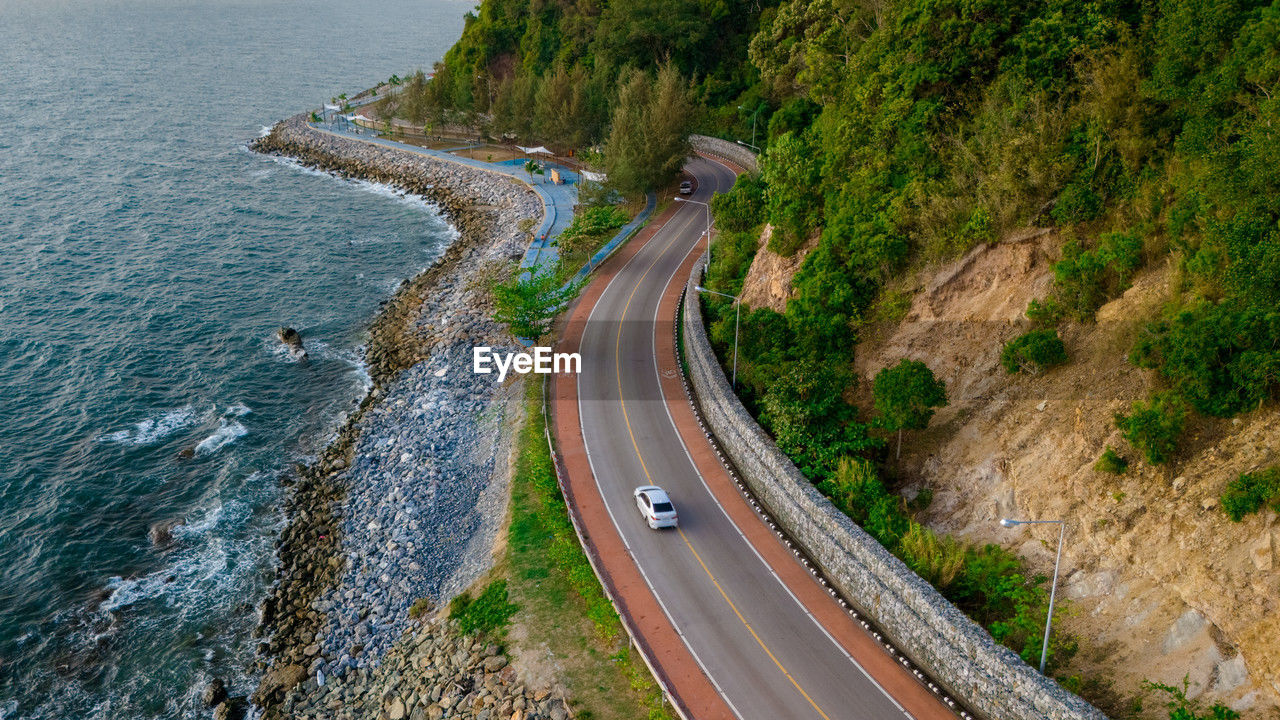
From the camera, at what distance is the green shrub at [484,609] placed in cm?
3450

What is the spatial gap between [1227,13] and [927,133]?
15.4m

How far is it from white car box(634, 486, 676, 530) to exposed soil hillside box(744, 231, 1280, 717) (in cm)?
1171

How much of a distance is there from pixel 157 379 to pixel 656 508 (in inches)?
1705

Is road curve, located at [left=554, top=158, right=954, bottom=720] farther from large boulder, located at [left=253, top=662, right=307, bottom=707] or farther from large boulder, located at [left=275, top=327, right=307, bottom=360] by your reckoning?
large boulder, located at [left=275, top=327, right=307, bottom=360]

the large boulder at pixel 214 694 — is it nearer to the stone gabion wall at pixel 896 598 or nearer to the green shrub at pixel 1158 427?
the stone gabion wall at pixel 896 598

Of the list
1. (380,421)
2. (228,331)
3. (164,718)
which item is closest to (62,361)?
(228,331)

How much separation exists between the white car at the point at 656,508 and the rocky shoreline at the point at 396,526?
25.9 feet

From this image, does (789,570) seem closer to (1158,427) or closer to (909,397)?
(909,397)

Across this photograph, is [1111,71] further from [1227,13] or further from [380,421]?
[380,421]

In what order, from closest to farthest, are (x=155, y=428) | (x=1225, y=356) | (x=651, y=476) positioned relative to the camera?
(x=1225, y=356) → (x=651, y=476) → (x=155, y=428)

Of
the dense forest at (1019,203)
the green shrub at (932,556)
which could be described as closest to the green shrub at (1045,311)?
the dense forest at (1019,203)

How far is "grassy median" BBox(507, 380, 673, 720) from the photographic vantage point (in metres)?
29.8

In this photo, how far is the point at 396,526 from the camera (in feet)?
141

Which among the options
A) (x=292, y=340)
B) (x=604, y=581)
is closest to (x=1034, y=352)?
(x=604, y=581)
